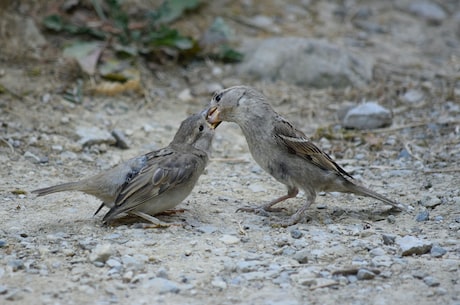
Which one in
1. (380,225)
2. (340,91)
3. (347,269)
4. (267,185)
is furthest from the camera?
(340,91)

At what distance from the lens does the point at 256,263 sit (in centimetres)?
483

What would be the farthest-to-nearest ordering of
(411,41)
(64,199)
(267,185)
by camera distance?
(411,41) → (267,185) → (64,199)

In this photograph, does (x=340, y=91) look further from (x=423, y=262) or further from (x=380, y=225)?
(x=423, y=262)

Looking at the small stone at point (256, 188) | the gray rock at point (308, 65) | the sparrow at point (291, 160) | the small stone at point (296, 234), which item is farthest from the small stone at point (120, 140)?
the small stone at point (296, 234)

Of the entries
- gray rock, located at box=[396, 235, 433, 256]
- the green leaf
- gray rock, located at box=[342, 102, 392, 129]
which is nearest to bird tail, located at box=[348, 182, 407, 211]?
gray rock, located at box=[396, 235, 433, 256]

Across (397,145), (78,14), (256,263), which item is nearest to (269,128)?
(256,263)

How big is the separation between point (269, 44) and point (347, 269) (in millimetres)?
5517

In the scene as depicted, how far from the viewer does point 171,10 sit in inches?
390

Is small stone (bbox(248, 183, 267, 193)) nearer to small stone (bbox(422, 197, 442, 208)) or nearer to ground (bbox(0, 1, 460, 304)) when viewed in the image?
ground (bbox(0, 1, 460, 304))

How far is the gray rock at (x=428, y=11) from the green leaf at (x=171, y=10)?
379cm

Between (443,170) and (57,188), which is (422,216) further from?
(57,188)

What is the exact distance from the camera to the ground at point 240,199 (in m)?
4.49

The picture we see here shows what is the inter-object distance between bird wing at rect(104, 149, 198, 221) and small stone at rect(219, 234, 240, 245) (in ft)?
2.03

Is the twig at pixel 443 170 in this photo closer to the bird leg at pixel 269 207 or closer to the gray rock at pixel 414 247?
the bird leg at pixel 269 207
